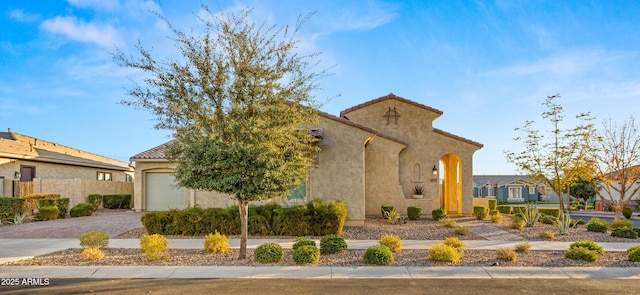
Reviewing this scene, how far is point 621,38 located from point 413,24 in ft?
26.4

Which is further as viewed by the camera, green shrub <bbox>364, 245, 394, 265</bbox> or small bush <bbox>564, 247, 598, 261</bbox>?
small bush <bbox>564, 247, 598, 261</bbox>

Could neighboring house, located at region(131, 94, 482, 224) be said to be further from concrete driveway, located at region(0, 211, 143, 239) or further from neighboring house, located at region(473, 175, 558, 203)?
neighboring house, located at region(473, 175, 558, 203)

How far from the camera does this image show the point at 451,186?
22.0 metres

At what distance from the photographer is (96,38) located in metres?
12.7

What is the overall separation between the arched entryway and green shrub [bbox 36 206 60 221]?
19.8 metres

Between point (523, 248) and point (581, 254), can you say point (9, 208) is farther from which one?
point (581, 254)

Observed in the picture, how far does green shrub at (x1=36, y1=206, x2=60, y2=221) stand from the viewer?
59.4 feet

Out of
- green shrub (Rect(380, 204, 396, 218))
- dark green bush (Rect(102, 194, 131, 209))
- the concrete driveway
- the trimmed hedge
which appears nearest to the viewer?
the trimmed hedge

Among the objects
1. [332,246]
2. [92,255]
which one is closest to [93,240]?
[92,255]

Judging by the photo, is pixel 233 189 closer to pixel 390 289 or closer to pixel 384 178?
pixel 390 289

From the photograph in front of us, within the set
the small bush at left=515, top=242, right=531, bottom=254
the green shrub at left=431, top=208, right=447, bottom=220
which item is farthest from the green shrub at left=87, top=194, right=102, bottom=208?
the small bush at left=515, top=242, right=531, bottom=254

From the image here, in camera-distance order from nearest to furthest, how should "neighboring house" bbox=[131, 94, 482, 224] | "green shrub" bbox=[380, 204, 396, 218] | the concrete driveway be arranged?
the concrete driveway → "green shrub" bbox=[380, 204, 396, 218] → "neighboring house" bbox=[131, 94, 482, 224]

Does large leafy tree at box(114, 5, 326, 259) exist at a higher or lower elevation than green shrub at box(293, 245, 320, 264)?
higher

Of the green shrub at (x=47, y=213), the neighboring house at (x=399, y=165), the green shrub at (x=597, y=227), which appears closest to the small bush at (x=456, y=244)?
the neighboring house at (x=399, y=165)
